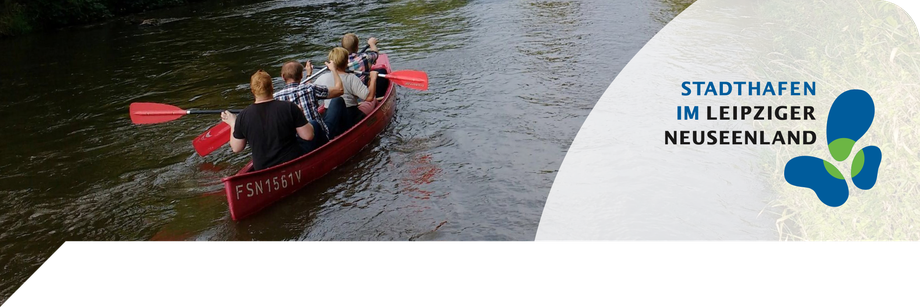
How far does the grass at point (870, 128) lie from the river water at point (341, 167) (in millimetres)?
1924

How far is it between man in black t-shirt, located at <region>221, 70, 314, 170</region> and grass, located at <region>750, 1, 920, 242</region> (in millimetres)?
3742

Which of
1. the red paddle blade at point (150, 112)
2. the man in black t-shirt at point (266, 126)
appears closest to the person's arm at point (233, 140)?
the man in black t-shirt at point (266, 126)

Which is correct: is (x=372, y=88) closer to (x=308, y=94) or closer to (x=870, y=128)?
(x=308, y=94)

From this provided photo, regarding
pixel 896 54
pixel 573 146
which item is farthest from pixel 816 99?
pixel 573 146

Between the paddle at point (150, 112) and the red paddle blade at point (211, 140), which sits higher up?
the paddle at point (150, 112)

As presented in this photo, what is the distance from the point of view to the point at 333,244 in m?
5.26

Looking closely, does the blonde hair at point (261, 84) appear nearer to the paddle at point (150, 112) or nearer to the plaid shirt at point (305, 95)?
the plaid shirt at point (305, 95)

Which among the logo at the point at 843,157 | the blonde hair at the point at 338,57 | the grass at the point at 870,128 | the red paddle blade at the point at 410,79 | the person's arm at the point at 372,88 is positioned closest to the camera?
the grass at the point at 870,128

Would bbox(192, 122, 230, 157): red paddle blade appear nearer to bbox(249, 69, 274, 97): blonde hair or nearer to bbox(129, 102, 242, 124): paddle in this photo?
bbox(129, 102, 242, 124): paddle

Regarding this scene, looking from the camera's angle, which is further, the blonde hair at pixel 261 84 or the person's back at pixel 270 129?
the person's back at pixel 270 129

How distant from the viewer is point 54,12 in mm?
19375

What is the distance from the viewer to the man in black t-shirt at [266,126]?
5.45 metres

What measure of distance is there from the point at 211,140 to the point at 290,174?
5.03 feet

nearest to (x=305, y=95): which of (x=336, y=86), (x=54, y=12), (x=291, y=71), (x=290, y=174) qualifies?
(x=291, y=71)
